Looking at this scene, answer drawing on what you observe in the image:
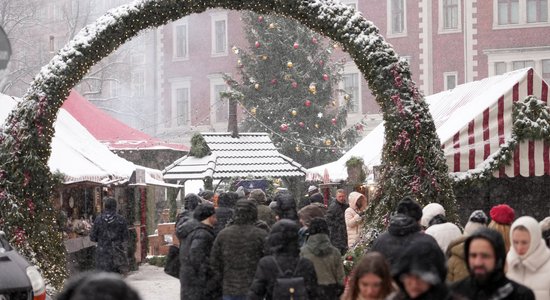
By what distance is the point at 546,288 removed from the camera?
26.8 ft

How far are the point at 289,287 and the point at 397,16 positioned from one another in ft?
153

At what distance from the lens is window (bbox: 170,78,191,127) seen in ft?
209

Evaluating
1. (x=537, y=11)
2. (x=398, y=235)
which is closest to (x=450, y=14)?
(x=537, y=11)

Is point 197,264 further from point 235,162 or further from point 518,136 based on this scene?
point 235,162

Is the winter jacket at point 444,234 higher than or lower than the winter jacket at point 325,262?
higher

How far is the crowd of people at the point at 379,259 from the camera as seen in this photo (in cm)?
655

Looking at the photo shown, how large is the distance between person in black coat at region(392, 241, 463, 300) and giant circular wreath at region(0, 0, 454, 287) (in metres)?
8.43

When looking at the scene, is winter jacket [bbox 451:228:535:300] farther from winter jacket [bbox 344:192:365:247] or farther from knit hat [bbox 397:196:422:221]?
winter jacket [bbox 344:192:365:247]

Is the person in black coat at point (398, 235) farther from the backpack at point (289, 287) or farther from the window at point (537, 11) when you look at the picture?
the window at point (537, 11)

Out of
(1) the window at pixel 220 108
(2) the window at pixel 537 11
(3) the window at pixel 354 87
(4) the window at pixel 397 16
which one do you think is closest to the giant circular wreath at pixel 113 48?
(2) the window at pixel 537 11

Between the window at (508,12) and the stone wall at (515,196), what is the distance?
35663 mm

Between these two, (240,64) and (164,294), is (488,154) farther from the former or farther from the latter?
(240,64)

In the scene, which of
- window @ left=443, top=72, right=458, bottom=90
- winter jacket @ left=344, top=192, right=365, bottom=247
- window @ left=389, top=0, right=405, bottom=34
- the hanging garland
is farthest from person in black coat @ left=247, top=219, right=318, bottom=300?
window @ left=389, top=0, right=405, bottom=34

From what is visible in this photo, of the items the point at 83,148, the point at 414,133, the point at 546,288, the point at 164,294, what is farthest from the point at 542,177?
the point at 83,148
